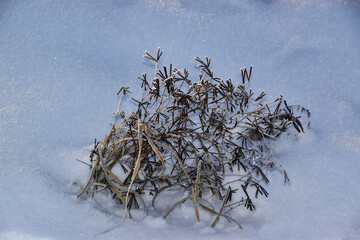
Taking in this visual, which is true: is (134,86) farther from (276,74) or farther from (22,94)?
(276,74)

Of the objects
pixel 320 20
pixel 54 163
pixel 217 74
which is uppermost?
pixel 320 20

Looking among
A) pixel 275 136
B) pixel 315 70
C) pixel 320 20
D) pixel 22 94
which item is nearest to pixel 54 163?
pixel 22 94

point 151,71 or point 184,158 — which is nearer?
point 184,158

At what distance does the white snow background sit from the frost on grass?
0.18ft

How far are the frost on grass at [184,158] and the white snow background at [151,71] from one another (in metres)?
0.05

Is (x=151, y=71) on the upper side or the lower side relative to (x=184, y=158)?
upper

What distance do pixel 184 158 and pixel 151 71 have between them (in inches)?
16.0

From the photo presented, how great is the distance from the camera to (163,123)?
1.50 m

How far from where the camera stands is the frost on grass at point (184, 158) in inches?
52.8

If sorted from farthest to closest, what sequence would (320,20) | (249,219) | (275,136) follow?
(320,20), (275,136), (249,219)

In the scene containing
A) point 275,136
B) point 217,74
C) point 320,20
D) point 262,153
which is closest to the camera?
point 262,153

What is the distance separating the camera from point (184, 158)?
4.59ft

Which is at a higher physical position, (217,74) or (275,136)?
(217,74)

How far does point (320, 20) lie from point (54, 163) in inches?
47.5
